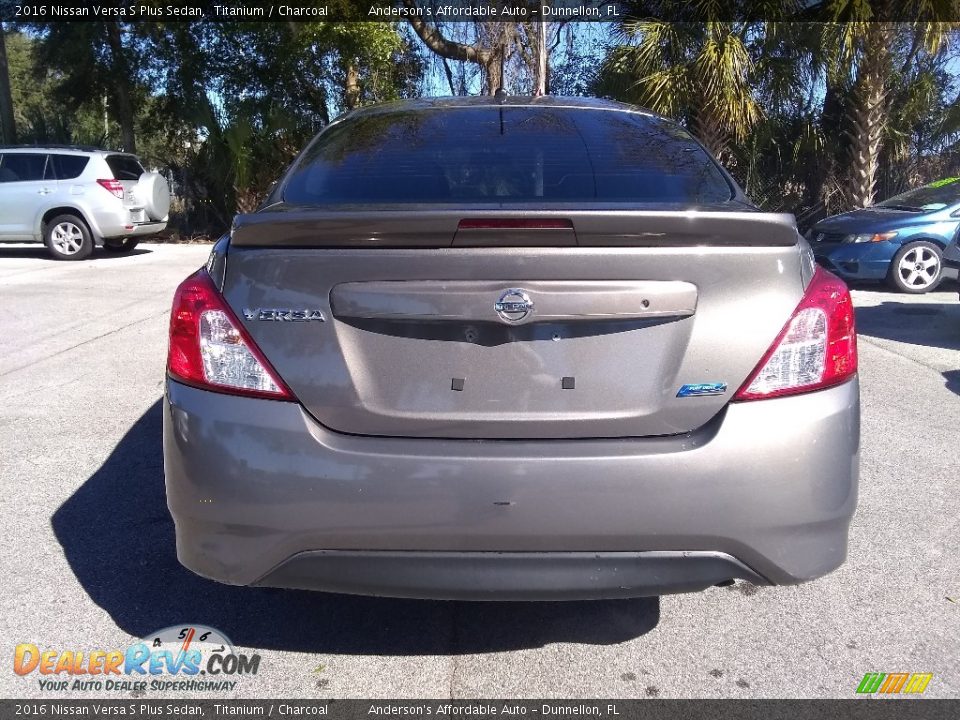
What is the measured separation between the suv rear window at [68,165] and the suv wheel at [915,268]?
11.4m

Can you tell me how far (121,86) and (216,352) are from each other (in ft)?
59.2

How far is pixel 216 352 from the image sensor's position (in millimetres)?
2227

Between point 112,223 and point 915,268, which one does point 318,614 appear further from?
point 112,223

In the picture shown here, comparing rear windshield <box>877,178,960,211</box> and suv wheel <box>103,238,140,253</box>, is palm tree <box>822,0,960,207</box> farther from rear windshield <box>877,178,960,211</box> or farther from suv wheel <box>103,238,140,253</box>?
suv wheel <box>103,238,140,253</box>

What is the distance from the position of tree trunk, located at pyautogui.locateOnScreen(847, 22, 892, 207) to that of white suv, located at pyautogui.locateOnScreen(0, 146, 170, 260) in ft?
37.0

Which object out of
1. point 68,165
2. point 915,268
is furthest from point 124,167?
point 915,268

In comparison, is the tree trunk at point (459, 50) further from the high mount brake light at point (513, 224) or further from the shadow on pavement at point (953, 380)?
the high mount brake light at point (513, 224)

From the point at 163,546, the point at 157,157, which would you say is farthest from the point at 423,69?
the point at 163,546

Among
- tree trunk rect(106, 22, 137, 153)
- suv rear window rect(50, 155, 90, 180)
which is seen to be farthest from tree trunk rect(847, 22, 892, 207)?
tree trunk rect(106, 22, 137, 153)

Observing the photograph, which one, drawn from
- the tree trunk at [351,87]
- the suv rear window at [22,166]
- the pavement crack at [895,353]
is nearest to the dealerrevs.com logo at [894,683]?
the pavement crack at [895,353]

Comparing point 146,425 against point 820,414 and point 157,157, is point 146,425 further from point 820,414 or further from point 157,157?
point 157,157

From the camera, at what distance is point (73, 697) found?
2408 mm

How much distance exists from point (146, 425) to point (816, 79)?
40.4 ft

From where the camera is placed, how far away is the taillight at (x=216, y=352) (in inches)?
86.0
